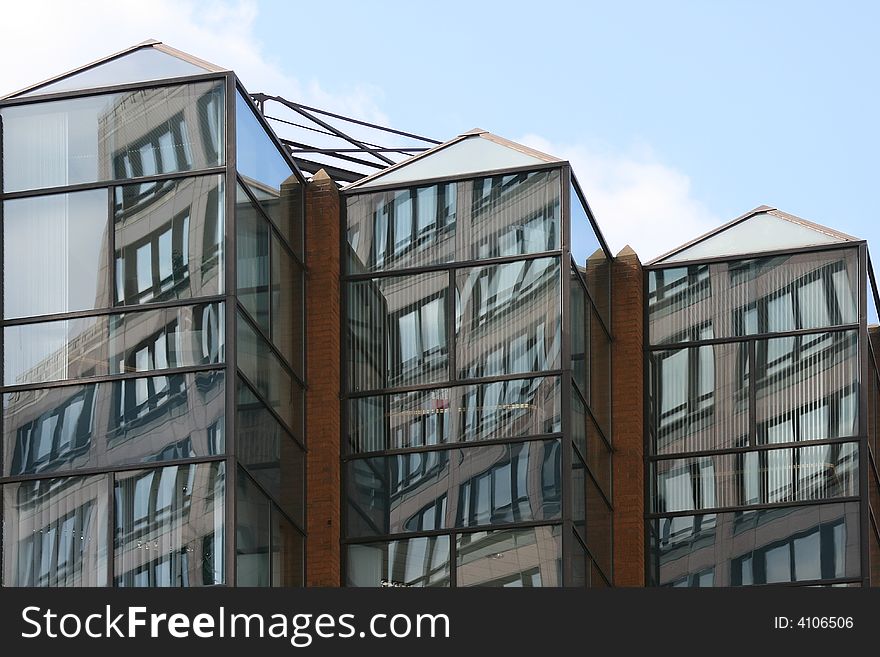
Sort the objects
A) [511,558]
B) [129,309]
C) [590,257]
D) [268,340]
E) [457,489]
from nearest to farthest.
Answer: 1. [129,309]
2. [268,340]
3. [511,558]
4. [457,489]
5. [590,257]

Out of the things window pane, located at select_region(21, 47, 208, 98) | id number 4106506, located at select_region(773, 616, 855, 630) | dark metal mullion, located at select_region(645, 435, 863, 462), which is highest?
window pane, located at select_region(21, 47, 208, 98)

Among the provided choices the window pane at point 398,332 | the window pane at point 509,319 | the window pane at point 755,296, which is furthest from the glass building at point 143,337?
the window pane at point 755,296

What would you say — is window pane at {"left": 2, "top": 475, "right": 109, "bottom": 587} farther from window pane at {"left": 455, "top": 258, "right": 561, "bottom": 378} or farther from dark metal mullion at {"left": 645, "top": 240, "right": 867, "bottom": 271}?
dark metal mullion at {"left": 645, "top": 240, "right": 867, "bottom": 271}

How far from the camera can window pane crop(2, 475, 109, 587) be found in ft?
82.9

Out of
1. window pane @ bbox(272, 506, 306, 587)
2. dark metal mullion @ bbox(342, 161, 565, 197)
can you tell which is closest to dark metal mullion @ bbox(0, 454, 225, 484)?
window pane @ bbox(272, 506, 306, 587)

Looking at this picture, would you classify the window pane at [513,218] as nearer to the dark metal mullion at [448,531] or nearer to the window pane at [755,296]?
the dark metal mullion at [448,531]

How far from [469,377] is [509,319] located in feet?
3.12

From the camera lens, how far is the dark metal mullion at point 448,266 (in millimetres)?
28719

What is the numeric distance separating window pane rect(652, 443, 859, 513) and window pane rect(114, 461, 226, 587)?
8648 mm

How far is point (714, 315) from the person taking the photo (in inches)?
1244

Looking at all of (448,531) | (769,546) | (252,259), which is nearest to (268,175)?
(252,259)

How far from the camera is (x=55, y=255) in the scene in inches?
1052

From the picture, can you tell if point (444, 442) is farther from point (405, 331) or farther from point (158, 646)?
point (158, 646)

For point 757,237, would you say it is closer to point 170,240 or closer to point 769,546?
point 769,546
